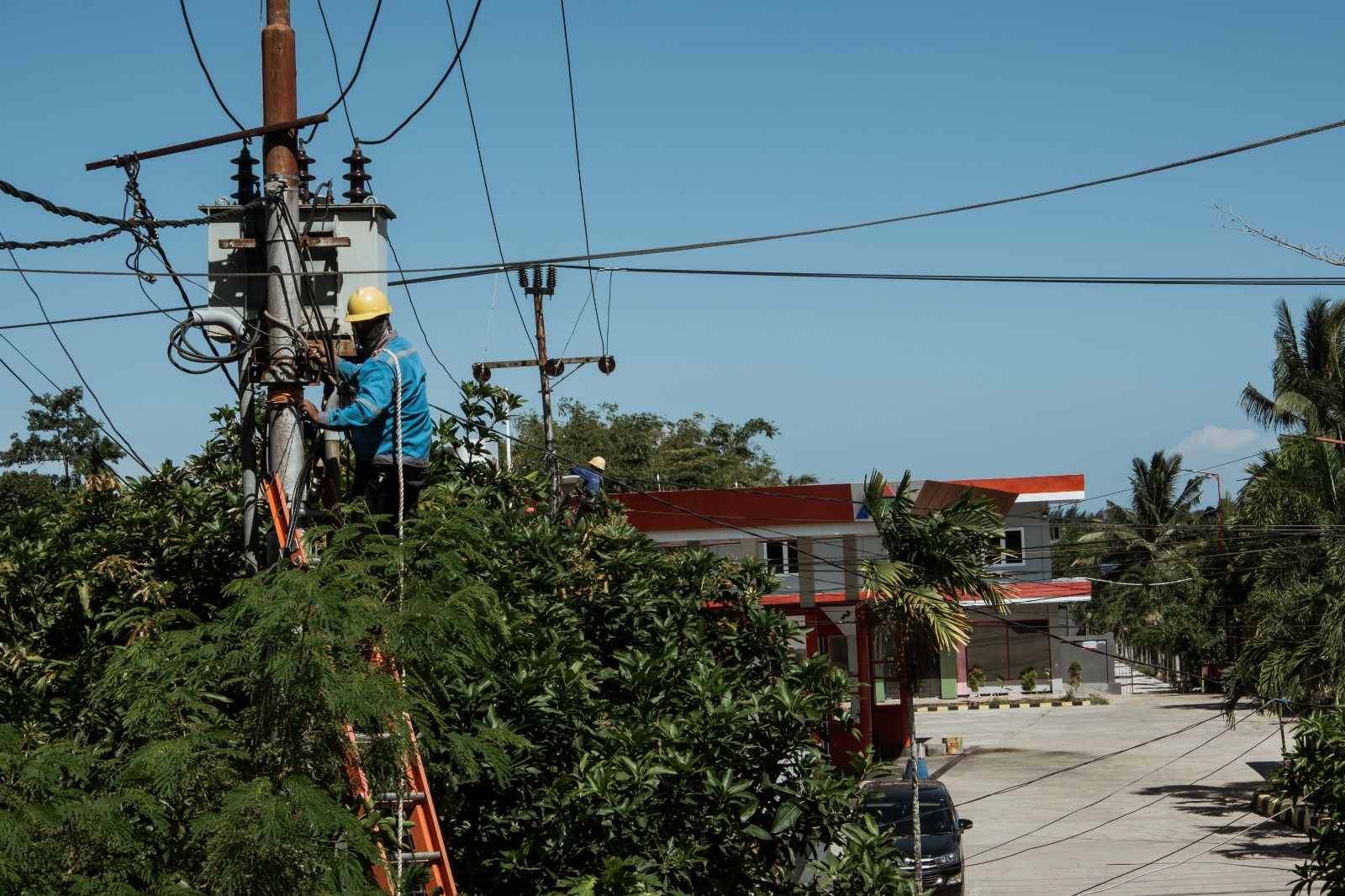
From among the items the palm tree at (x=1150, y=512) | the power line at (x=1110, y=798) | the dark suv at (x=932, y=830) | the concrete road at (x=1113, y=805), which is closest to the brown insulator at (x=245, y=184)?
the dark suv at (x=932, y=830)

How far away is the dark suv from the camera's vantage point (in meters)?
18.0

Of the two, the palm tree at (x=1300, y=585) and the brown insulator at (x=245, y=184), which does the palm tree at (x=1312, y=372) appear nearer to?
the palm tree at (x=1300, y=585)

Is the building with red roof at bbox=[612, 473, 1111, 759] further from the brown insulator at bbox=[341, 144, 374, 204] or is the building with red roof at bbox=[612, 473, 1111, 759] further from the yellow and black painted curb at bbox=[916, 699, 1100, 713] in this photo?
the brown insulator at bbox=[341, 144, 374, 204]

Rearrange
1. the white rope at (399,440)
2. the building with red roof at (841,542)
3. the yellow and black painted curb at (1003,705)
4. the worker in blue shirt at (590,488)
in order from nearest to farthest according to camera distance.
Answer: the white rope at (399,440)
the worker in blue shirt at (590,488)
the building with red roof at (841,542)
the yellow and black painted curb at (1003,705)

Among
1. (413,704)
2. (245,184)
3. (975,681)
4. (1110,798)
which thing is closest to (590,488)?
(245,184)

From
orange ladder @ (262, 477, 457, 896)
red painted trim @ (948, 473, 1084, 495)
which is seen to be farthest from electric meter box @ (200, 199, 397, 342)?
red painted trim @ (948, 473, 1084, 495)

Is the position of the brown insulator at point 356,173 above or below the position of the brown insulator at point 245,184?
above

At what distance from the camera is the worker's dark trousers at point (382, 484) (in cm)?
739

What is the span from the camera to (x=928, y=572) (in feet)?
50.6

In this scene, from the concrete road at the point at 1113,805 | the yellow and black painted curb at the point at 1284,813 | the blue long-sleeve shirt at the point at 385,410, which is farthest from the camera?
the yellow and black painted curb at the point at 1284,813

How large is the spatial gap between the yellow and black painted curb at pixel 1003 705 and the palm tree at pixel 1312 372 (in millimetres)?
16197

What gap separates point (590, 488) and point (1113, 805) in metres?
18.9

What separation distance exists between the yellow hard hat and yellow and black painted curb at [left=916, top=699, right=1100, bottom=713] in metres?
42.6

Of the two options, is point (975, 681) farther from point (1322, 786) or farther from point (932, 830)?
point (1322, 786)
